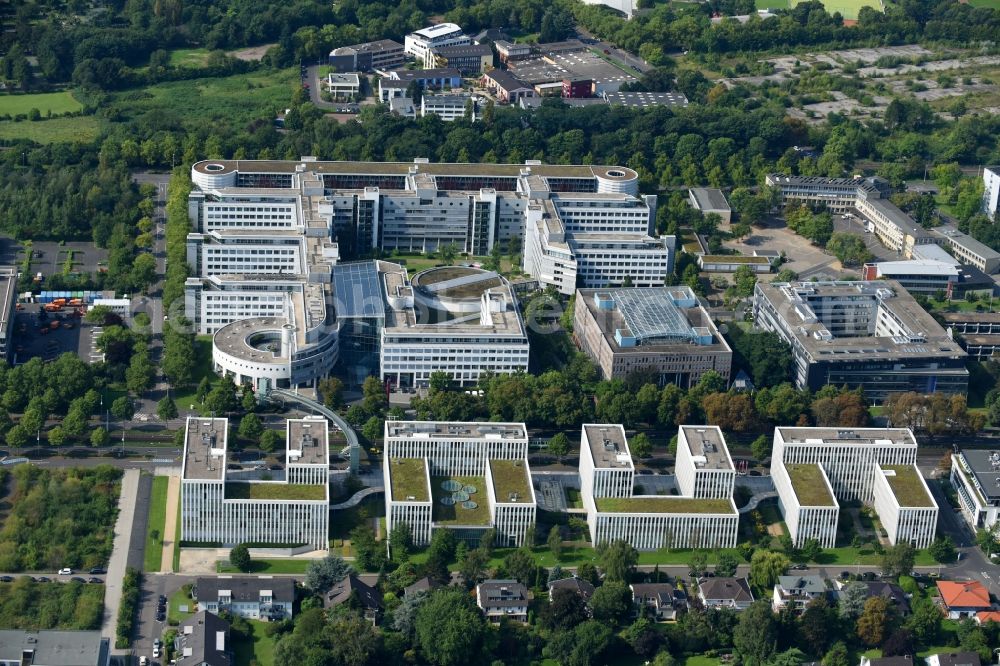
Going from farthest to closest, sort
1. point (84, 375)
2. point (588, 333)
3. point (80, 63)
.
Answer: point (80, 63) → point (588, 333) → point (84, 375)

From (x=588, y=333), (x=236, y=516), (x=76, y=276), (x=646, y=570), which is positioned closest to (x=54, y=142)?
(x=76, y=276)

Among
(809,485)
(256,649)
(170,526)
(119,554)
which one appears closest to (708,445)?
(809,485)

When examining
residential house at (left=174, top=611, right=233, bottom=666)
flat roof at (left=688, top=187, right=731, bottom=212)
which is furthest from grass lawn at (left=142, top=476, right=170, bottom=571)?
flat roof at (left=688, top=187, right=731, bottom=212)

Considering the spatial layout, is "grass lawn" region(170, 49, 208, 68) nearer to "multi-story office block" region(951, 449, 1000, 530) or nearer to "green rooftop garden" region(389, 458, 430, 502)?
"green rooftop garden" region(389, 458, 430, 502)

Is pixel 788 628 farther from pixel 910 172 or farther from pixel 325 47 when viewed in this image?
pixel 325 47

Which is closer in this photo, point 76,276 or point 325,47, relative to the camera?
point 76,276

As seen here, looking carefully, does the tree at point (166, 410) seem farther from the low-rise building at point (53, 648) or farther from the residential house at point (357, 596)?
the low-rise building at point (53, 648)
